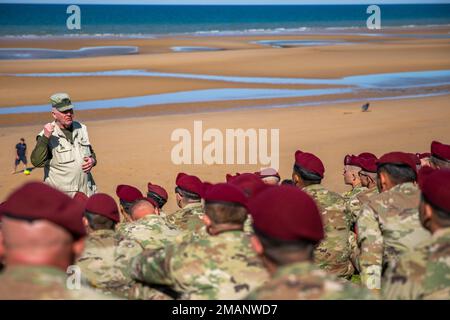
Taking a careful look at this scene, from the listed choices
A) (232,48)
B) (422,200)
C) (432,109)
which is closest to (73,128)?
(422,200)

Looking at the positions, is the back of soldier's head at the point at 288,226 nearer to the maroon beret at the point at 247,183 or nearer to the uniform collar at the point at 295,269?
the uniform collar at the point at 295,269

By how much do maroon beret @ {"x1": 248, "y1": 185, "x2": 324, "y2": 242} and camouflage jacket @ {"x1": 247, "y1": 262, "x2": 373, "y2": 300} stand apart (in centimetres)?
16

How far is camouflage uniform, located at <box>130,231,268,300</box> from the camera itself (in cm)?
461

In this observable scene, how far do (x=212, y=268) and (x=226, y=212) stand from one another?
419mm

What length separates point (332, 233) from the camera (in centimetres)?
787

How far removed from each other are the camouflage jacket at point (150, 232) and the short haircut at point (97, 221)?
1.51 ft

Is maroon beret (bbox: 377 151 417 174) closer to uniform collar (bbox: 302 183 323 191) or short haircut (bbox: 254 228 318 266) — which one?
uniform collar (bbox: 302 183 323 191)

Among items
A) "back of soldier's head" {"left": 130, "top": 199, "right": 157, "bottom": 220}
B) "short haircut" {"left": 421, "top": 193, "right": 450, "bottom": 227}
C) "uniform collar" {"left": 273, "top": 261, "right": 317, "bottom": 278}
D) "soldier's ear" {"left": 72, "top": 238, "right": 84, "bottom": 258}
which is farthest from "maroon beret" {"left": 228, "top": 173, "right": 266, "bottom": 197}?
"soldier's ear" {"left": 72, "top": 238, "right": 84, "bottom": 258}

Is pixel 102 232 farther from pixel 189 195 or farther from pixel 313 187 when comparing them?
pixel 313 187


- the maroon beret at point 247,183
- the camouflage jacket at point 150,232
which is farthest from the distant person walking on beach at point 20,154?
the maroon beret at point 247,183

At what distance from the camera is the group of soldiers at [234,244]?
3.44 meters

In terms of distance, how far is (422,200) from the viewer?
15.5 feet

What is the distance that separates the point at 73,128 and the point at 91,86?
23.0 meters
